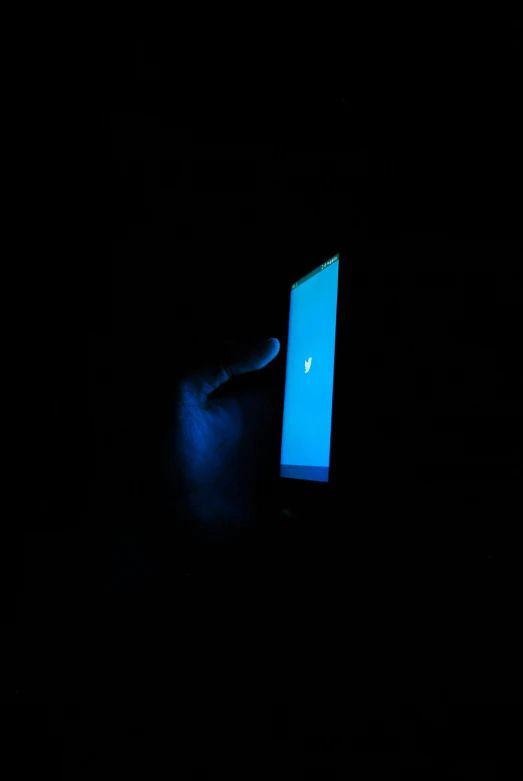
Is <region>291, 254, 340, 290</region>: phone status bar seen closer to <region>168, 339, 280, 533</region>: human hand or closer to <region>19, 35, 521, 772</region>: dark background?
<region>19, 35, 521, 772</region>: dark background

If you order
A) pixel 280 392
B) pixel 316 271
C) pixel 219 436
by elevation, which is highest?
pixel 316 271

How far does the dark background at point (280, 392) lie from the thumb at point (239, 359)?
0.26 ft

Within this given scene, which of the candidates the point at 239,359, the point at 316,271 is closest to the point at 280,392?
the point at 239,359

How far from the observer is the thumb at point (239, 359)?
0.97 m

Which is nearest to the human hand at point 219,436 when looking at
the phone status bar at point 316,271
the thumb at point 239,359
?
the thumb at point 239,359

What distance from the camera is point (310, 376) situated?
0.82 metres

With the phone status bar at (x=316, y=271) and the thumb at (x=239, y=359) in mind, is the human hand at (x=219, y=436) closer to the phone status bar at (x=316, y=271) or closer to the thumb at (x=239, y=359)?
the thumb at (x=239, y=359)

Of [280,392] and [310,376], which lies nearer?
[310,376]

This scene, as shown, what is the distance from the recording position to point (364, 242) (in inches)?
27.6

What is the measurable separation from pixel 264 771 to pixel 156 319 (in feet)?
3.04

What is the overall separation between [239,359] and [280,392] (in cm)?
12

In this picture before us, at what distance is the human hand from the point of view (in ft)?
3.25

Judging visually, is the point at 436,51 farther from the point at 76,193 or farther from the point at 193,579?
the point at 193,579

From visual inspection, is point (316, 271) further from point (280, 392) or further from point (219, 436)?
point (219, 436)
